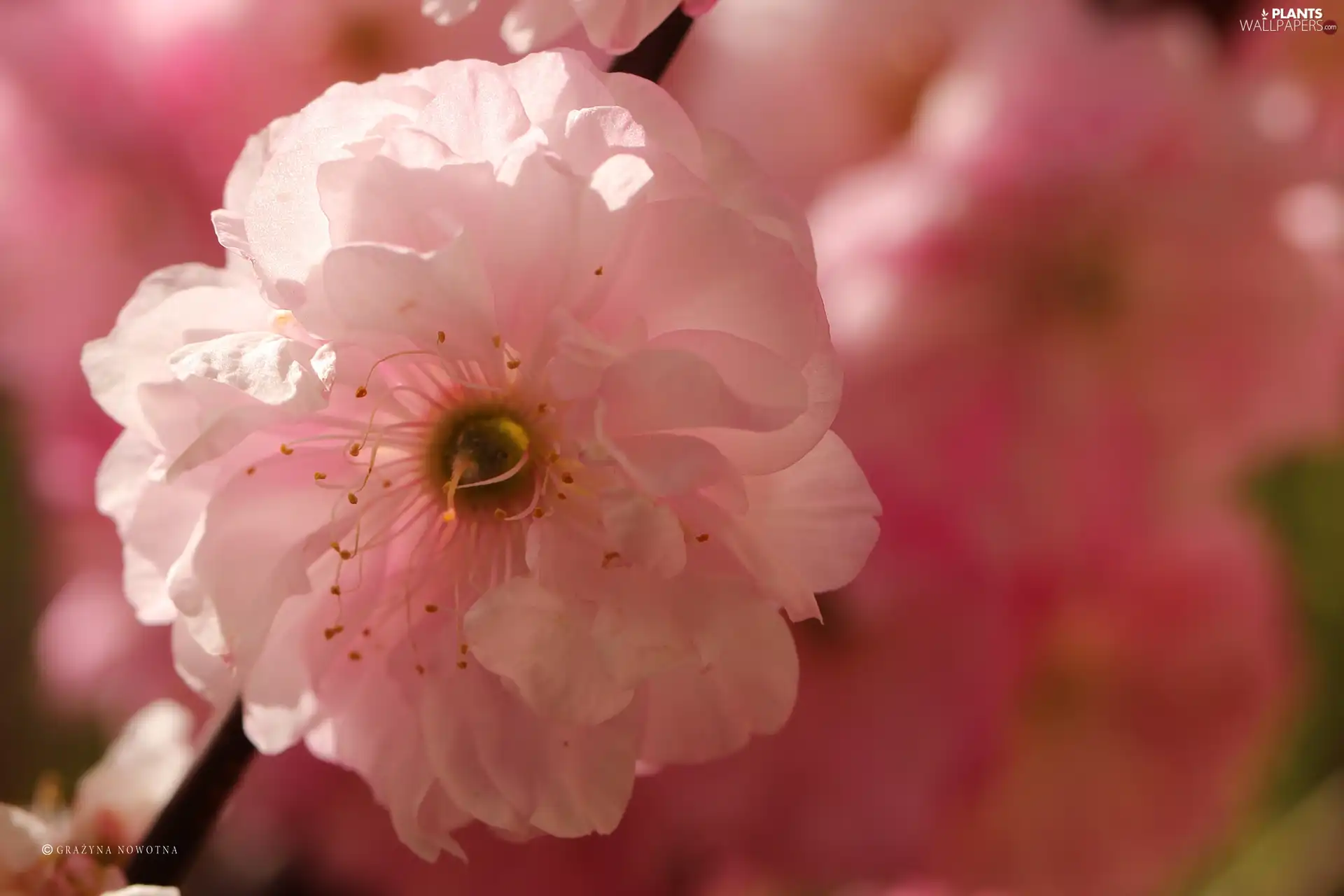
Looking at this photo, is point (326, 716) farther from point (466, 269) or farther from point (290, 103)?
point (290, 103)

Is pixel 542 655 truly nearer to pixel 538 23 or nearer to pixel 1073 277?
pixel 538 23

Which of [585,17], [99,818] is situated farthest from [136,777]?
[585,17]

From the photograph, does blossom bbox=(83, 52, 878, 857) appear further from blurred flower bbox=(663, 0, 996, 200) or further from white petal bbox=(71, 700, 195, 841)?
blurred flower bbox=(663, 0, 996, 200)

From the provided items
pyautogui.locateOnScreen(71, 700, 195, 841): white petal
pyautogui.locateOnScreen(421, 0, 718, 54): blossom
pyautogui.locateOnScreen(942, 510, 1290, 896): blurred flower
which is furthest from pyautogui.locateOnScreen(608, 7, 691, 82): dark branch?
pyautogui.locateOnScreen(942, 510, 1290, 896): blurred flower

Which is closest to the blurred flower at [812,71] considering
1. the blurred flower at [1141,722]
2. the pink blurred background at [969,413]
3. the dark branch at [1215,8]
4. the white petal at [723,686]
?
the pink blurred background at [969,413]

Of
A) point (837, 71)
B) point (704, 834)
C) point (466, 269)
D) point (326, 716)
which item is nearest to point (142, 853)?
point (326, 716)

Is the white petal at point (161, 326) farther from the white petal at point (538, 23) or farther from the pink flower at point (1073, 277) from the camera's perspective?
the pink flower at point (1073, 277)
